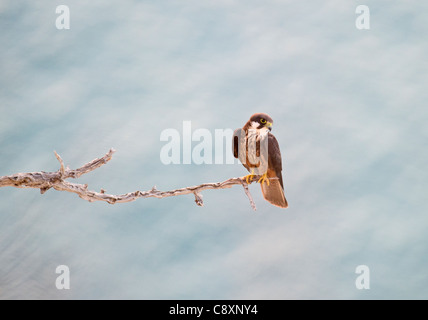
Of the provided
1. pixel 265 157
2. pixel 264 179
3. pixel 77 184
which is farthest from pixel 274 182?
pixel 77 184

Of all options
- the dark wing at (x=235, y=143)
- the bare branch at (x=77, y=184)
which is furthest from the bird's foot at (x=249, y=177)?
the dark wing at (x=235, y=143)

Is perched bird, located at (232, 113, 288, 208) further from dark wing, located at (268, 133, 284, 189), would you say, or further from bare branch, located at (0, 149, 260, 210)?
bare branch, located at (0, 149, 260, 210)

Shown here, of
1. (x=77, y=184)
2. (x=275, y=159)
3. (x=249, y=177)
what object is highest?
(x=275, y=159)

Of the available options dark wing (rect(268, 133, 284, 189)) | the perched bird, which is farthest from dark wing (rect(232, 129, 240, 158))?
dark wing (rect(268, 133, 284, 189))

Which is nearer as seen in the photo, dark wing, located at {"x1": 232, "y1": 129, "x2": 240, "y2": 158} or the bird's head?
the bird's head

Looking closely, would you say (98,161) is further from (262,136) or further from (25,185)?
(262,136)

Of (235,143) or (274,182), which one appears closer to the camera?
(274,182)

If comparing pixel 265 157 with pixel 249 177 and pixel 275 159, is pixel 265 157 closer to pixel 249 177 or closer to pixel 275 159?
pixel 275 159

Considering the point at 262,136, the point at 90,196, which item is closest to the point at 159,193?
the point at 90,196
